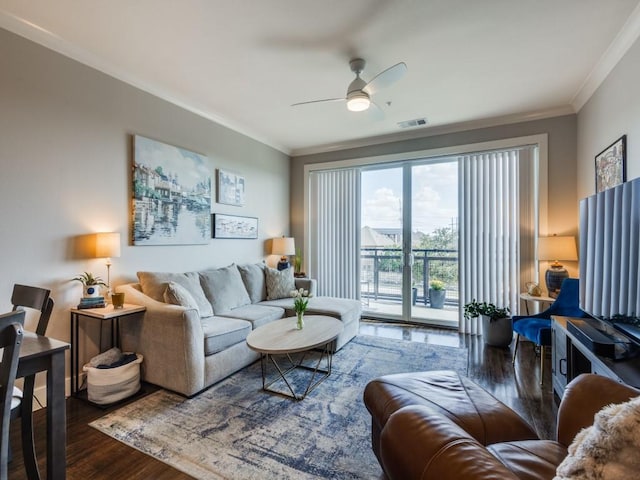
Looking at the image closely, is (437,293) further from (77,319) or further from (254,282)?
(77,319)

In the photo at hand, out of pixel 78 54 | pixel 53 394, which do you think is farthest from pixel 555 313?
pixel 78 54

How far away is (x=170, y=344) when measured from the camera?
2404 mm

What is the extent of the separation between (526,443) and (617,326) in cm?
109

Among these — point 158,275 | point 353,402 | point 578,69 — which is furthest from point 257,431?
point 578,69

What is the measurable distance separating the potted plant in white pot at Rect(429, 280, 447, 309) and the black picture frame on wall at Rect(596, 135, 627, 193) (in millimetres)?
2173

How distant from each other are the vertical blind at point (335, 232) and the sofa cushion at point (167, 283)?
2.32 meters

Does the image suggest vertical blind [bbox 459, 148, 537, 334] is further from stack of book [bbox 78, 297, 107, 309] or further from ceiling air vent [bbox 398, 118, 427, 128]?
stack of book [bbox 78, 297, 107, 309]

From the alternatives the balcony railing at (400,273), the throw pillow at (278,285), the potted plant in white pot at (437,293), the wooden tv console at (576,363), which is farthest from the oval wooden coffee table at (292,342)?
the potted plant in white pot at (437,293)

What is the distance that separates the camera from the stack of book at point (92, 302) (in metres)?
2.41

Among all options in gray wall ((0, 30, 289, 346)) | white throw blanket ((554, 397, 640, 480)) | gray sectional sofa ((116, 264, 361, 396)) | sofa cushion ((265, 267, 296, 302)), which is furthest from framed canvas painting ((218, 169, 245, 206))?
white throw blanket ((554, 397, 640, 480))

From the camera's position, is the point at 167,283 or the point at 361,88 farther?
the point at 167,283

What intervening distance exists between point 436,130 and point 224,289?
11.6 ft

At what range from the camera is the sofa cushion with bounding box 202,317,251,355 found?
254cm

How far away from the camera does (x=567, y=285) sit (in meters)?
2.96
